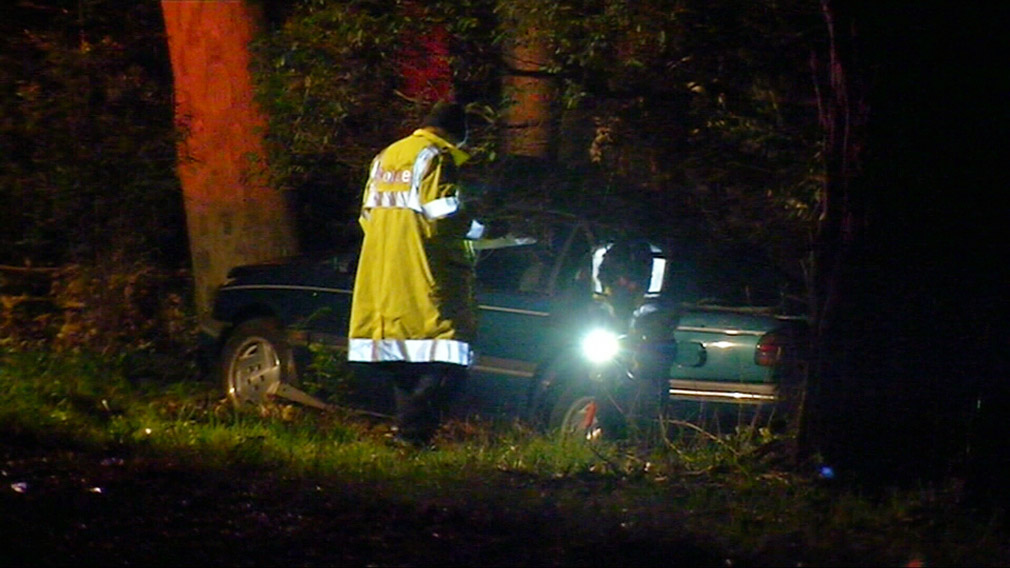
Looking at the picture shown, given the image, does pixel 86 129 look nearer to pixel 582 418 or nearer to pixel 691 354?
→ pixel 582 418

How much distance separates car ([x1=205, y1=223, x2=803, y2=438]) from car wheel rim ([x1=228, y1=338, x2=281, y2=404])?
0.08m

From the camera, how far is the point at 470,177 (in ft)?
31.2

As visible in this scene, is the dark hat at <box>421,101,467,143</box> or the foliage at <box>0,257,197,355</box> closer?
the dark hat at <box>421,101,467,143</box>

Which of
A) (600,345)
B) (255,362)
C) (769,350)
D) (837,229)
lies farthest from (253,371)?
(837,229)

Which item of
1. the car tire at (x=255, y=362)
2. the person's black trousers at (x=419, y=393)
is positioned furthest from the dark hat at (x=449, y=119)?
the car tire at (x=255, y=362)

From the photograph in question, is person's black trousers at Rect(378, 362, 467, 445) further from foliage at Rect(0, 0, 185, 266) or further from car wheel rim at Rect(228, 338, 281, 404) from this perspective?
foliage at Rect(0, 0, 185, 266)

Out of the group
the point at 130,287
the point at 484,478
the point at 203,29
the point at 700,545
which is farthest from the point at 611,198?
the point at 130,287

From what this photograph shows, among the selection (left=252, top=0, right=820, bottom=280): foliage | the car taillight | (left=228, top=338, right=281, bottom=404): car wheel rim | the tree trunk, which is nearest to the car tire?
(left=228, top=338, right=281, bottom=404): car wheel rim

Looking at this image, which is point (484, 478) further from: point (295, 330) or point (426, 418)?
point (295, 330)

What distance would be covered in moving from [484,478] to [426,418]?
1149 millimetres

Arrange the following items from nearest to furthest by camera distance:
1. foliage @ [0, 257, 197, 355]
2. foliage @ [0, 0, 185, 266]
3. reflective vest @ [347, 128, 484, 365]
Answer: reflective vest @ [347, 128, 484, 365]
foliage @ [0, 0, 185, 266]
foliage @ [0, 257, 197, 355]

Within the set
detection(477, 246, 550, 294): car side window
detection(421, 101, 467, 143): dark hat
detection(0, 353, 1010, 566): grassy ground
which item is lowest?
detection(0, 353, 1010, 566): grassy ground

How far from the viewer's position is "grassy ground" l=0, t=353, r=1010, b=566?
18.7 ft

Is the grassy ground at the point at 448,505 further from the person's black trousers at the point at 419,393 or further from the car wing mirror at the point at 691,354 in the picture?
the car wing mirror at the point at 691,354
